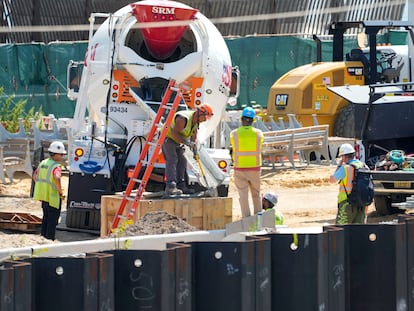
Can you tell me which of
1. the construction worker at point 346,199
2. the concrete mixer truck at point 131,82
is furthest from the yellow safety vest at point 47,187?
→ the construction worker at point 346,199

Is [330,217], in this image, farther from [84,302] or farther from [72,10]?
[72,10]

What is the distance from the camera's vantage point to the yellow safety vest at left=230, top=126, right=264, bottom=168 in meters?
15.0

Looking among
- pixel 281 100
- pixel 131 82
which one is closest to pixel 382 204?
pixel 131 82

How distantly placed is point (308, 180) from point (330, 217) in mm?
4774

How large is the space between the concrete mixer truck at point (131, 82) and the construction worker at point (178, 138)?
1088mm

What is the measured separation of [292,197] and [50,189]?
22.7 feet

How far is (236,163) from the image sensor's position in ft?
49.8

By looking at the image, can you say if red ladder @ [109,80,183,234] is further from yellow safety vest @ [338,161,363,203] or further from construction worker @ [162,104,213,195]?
yellow safety vest @ [338,161,363,203]

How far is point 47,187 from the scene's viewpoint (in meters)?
15.8

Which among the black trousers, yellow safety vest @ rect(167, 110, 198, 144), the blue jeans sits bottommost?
the black trousers

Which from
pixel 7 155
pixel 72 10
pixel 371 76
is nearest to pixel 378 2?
pixel 72 10

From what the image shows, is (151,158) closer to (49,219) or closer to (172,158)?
(172,158)

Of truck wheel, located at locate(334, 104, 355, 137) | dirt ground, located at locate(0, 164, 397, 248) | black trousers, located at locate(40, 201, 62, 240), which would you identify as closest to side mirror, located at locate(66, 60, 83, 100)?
dirt ground, located at locate(0, 164, 397, 248)

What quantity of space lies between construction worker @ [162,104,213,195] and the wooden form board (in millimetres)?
429
